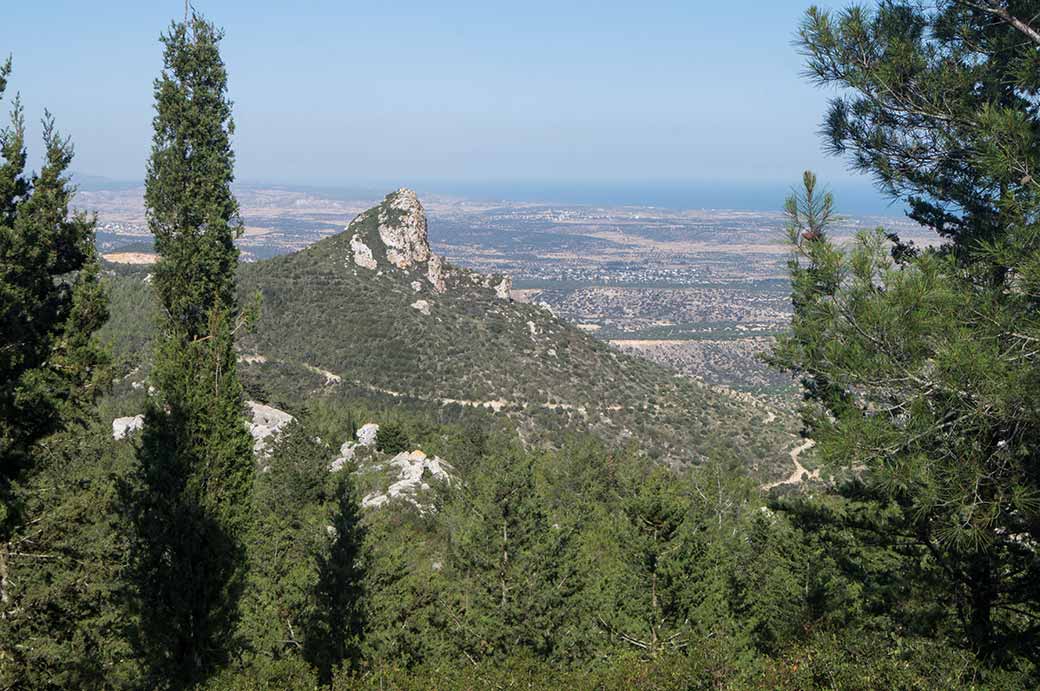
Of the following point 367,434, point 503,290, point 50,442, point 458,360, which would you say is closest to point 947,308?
point 50,442

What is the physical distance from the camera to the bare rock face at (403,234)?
65.6m

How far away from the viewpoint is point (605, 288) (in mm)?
148625

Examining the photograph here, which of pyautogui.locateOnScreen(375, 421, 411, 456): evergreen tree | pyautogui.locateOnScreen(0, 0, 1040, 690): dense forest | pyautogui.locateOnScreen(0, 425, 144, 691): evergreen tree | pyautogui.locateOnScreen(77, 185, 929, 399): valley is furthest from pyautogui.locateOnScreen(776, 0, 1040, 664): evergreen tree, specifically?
pyautogui.locateOnScreen(77, 185, 929, 399): valley

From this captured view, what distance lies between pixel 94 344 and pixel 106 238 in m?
146

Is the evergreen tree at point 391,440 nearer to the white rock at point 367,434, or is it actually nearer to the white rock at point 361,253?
the white rock at point 367,434

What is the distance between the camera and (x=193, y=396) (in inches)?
366

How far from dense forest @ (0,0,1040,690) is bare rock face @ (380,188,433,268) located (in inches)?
1947

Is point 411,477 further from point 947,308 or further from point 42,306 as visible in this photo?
point 947,308

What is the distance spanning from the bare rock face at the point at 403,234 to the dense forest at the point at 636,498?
49.5 m

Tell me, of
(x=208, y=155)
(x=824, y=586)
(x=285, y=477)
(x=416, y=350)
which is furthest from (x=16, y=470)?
(x=416, y=350)

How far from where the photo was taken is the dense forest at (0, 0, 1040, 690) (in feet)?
18.2

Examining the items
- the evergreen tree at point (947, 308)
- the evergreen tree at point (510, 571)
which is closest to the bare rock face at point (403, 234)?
the evergreen tree at point (510, 571)

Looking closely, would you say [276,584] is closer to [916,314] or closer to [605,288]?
[916,314]

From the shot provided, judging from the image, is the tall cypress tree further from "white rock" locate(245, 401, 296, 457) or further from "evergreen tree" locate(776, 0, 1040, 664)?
"white rock" locate(245, 401, 296, 457)
